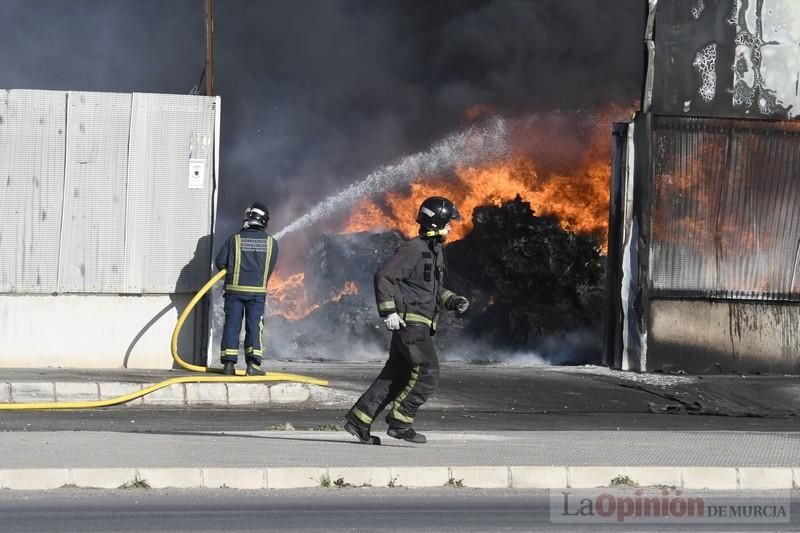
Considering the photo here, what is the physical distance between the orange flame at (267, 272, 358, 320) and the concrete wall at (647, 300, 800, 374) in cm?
781

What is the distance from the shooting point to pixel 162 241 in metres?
14.7

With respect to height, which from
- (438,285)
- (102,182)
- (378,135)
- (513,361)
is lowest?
(513,361)

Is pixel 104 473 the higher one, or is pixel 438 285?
pixel 438 285

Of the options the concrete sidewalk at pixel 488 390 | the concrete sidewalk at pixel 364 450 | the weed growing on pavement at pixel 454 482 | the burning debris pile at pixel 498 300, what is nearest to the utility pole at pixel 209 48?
the concrete sidewalk at pixel 488 390

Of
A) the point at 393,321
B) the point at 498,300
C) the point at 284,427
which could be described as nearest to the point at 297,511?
the point at 393,321

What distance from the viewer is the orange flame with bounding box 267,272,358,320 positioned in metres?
23.0

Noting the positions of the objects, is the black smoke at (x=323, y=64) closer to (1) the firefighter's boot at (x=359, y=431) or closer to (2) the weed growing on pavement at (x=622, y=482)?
(1) the firefighter's boot at (x=359, y=431)

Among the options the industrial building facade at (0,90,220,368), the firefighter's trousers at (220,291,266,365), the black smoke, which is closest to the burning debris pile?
the black smoke

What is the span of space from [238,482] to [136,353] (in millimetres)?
7156

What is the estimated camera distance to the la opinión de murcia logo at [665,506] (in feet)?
24.1

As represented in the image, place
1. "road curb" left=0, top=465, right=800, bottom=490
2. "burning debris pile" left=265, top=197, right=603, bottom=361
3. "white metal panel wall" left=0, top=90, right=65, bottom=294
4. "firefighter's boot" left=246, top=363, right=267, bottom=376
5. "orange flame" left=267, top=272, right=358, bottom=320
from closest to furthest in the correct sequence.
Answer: "road curb" left=0, top=465, right=800, bottom=490
"firefighter's boot" left=246, top=363, right=267, bottom=376
"white metal panel wall" left=0, top=90, right=65, bottom=294
"burning debris pile" left=265, top=197, right=603, bottom=361
"orange flame" left=267, top=272, right=358, bottom=320

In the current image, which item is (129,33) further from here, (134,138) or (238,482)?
(238,482)

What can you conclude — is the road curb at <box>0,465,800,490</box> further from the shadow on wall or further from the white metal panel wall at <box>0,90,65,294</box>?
the white metal panel wall at <box>0,90,65,294</box>

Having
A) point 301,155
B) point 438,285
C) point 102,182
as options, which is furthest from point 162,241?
point 301,155
